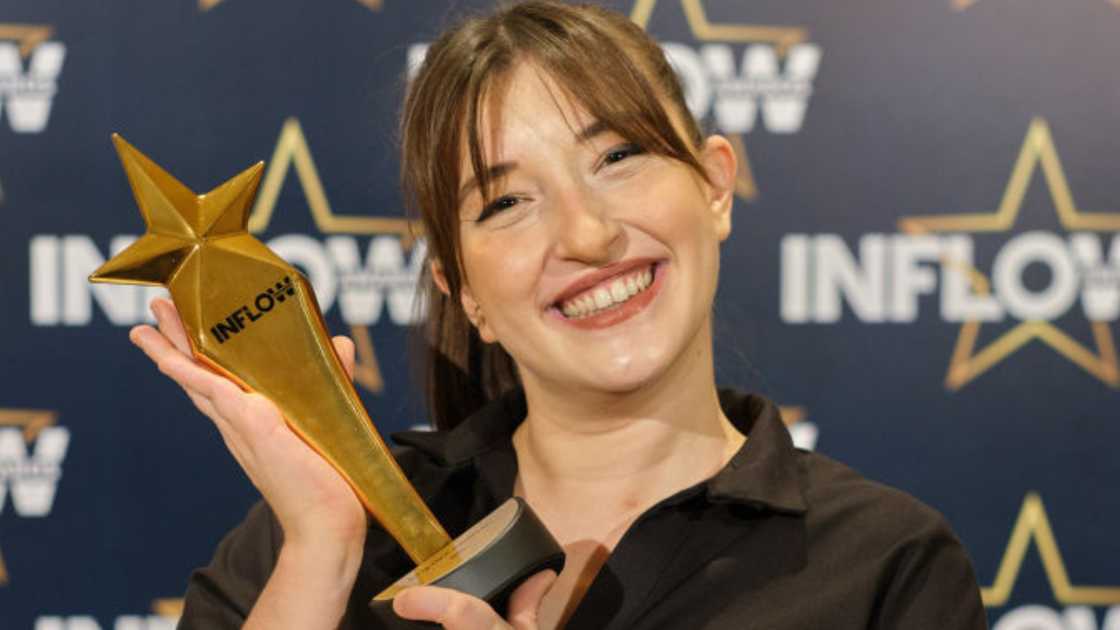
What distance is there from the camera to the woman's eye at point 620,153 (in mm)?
1024

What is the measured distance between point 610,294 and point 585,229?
0.06 metres

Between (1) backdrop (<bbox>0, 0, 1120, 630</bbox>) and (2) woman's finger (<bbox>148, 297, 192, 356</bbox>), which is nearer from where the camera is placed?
(2) woman's finger (<bbox>148, 297, 192, 356</bbox>)

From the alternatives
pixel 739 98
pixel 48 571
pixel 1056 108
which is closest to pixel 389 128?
pixel 739 98

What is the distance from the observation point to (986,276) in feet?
5.92

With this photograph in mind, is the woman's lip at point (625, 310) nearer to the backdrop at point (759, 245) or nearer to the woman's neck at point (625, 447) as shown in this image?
the woman's neck at point (625, 447)

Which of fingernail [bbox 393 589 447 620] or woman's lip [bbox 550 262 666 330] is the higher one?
woman's lip [bbox 550 262 666 330]

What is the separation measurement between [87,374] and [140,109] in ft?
1.18

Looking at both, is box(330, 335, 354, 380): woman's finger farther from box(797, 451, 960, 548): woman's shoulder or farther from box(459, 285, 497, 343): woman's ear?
box(797, 451, 960, 548): woman's shoulder

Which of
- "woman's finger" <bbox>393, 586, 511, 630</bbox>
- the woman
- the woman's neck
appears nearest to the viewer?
"woman's finger" <bbox>393, 586, 511, 630</bbox>

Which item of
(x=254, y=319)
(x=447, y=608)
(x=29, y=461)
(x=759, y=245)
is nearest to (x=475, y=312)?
(x=254, y=319)

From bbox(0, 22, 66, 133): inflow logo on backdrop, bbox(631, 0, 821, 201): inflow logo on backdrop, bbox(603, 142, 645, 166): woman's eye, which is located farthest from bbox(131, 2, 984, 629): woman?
bbox(0, 22, 66, 133): inflow logo on backdrop

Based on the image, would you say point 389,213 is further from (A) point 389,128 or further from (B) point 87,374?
(B) point 87,374

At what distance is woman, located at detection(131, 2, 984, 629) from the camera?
3.18 ft

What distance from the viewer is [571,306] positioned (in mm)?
1036
